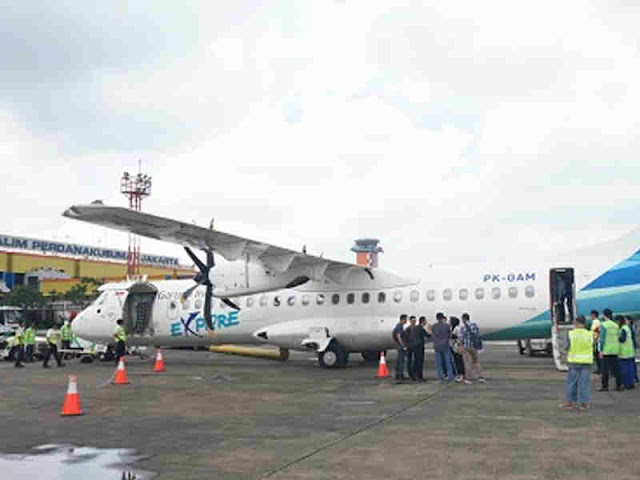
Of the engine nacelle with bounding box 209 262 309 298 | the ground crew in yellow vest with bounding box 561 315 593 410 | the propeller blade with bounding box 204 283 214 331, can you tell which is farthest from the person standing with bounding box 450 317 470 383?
the propeller blade with bounding box 204 283 214 331

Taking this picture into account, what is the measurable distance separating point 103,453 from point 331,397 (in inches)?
221

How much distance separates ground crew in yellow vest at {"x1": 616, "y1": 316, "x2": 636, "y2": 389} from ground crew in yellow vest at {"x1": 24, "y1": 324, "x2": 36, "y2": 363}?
19.5 m

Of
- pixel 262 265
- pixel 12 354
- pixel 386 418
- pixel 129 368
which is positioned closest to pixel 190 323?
pixel 129 368

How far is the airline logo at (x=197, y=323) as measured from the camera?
20656 mm

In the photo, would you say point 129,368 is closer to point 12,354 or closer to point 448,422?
point 12,354

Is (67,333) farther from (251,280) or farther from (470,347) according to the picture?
(470,347)

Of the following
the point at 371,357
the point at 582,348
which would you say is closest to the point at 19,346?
the point at 371,357

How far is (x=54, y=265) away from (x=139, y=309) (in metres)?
43.9

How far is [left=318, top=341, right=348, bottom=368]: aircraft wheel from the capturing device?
749 inches

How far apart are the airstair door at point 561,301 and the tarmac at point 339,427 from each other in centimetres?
128

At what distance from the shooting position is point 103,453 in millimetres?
7746

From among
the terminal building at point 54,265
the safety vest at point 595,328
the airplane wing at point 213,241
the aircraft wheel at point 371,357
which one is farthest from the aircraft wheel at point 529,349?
the terminal building at point 54,265

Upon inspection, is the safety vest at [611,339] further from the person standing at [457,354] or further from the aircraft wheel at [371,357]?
the aircraft wheel at [371,357]

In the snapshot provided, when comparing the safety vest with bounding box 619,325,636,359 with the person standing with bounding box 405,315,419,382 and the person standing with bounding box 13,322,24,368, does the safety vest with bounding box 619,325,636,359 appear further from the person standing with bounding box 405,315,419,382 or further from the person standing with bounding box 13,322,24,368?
the person standing with bounding box 13,322,24,368
